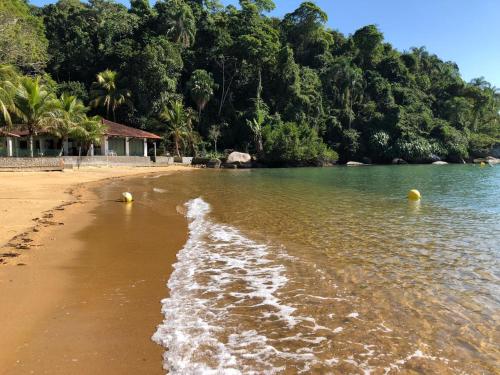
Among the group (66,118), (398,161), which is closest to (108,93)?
(66,118)

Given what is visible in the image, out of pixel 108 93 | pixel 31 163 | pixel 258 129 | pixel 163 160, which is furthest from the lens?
pixel 258 129

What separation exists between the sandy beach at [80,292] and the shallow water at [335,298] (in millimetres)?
338

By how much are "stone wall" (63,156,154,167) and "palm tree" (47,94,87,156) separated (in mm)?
2211

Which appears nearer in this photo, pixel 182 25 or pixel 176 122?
pixel 176 122

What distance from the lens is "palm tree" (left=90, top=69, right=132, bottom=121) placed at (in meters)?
47.5

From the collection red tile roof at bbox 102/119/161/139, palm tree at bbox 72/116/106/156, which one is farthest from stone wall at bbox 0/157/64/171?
red tile roof at bbox 102/119/161/139

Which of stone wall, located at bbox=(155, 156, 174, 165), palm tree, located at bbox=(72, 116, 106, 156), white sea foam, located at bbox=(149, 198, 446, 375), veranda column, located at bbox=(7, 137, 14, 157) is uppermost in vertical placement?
palm tree, located at bbox=(72, 116, 106, 156)

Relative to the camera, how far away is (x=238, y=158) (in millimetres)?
48375

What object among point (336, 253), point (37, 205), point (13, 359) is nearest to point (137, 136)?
point (37, 205)

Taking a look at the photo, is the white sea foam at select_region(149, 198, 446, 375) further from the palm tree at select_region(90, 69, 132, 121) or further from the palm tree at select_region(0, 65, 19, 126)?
the palm tree at select_region(90, 69, 132, 121)

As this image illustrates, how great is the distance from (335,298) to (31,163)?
29.9 meters

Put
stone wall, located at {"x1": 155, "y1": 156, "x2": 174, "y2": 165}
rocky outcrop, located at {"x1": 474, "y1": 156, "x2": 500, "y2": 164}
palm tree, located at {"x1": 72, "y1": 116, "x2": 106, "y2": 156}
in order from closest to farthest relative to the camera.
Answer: palm tree, located at {"x1": 72, "y1": 116, "x2": 106, "y2": 156} < stone wall, located at {"x1": 155, "y1": 156, "x2": 174, "y2": 165} < rocky outcrop, located at {"x1": 474, "y1": 156, "x2": 500, "y2": 164}

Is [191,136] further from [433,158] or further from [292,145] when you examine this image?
[433,158]

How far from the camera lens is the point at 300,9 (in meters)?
69.8
